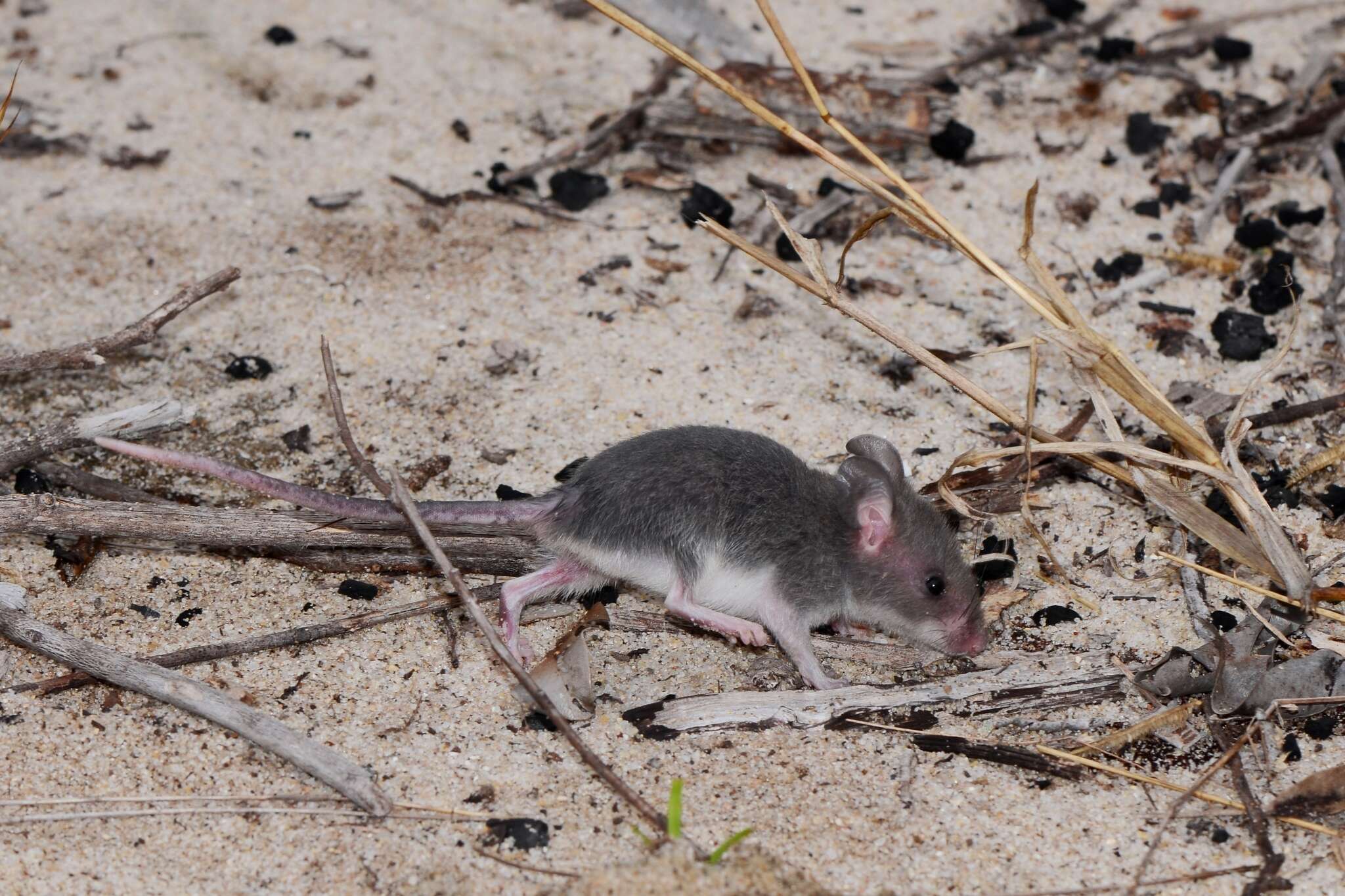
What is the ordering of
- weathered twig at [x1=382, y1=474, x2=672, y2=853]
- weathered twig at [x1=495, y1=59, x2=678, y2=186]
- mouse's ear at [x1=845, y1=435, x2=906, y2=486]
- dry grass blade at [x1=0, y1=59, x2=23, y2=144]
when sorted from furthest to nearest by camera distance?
weathered twig at [x1=495, y1=59, x2=678, y2=186]
dry grass blade at [x1=0, y1=59, x2=23, y2=144]
mouse's ear at [x1=845, y1=435, x2=906, y2=486]
weathered twig at [x1=382, y1=474, x2=672, y2=853]

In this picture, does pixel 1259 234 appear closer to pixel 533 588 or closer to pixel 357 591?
pixel 533 588

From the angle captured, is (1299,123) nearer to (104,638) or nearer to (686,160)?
(686,160)

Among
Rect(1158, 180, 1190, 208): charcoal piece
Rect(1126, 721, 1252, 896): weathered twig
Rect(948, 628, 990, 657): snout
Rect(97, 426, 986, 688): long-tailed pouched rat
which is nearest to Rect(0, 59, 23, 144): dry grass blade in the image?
Rect(97, 426, 986, 688): long-tailed pouched rat

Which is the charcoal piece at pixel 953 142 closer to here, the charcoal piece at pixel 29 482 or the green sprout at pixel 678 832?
the green sprout at pixel 678 832

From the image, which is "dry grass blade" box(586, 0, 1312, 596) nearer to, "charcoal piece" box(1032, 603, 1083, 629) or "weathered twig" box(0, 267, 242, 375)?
"charcoal piece" box(1032, 603, 1083, 629)

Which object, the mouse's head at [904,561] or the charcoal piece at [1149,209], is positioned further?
the charcoal piece at [1149,209]

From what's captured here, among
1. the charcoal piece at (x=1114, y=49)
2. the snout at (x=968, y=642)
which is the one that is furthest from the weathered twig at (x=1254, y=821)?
the charcoal piece at (x=1114, y=49)

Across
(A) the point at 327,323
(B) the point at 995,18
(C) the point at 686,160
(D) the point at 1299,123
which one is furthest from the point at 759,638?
(B) the point at 995,18
